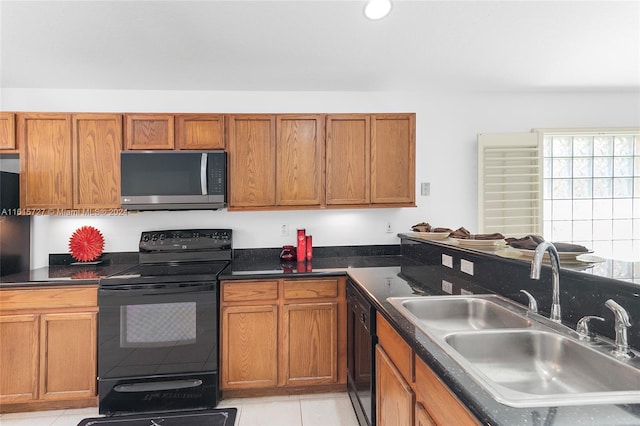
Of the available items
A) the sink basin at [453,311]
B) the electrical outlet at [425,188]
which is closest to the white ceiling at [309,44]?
the electrical outlet at [425,188]

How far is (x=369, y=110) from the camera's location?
3232 mm

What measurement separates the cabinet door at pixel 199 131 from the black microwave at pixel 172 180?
4.0 inches

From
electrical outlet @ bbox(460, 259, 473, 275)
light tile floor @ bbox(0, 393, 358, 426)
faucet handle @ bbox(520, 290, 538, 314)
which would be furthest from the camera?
light tile floor @ bbox(0, 393, 358, 426)

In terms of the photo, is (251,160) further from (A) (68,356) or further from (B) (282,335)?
(A) (68,356)

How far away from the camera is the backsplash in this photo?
1.07 meters

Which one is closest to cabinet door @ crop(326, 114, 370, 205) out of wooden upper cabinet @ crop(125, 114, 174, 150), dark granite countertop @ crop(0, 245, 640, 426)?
dark granite countertop @ crop(0, 245, 640, 426)

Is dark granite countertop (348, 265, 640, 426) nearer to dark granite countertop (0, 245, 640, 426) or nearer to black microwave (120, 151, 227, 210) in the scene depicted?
dark granite countertop (0, 245, 640, 426)

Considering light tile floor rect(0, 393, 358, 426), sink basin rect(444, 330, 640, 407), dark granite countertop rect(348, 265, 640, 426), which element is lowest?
light tile floor rect(0, 393, 358, 426)

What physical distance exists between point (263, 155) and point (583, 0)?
2.41 meters

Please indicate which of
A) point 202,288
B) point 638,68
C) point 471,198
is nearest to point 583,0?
point 638,68

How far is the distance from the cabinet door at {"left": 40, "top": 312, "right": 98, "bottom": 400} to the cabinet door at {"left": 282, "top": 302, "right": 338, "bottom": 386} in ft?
4.47

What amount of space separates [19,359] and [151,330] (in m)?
0.94

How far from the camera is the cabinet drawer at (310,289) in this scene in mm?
2539

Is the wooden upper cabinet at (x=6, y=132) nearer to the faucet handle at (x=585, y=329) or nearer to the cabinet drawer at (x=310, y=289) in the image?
the cabinet drawer at (x=310, y=289)
